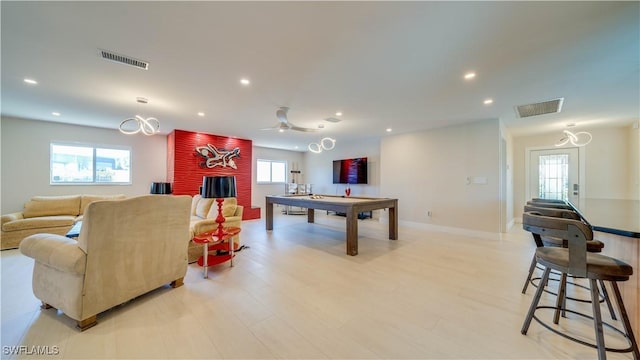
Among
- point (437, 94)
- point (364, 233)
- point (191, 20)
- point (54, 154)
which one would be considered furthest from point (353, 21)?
point (54, 154)

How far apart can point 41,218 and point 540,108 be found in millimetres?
9332

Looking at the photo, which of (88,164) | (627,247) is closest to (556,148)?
(627,247)

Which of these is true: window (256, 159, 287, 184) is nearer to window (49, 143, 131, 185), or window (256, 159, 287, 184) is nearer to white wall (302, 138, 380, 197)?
white wall (302, 138, 380, 197)

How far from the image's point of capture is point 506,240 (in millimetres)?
4574

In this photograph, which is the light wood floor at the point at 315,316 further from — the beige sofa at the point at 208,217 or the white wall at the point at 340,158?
the white wall at the point at 340,158

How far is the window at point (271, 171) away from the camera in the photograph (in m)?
8.67

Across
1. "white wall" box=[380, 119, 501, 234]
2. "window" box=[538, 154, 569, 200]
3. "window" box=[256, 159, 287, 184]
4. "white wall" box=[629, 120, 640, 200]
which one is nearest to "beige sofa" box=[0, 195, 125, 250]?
"window" box=[256, 159, 287, 184]

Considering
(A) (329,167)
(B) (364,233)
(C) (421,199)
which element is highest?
(A) (329,167)

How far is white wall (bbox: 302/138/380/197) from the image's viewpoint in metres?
7.55

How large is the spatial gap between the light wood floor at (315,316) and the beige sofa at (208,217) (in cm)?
45

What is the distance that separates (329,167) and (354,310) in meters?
6.96

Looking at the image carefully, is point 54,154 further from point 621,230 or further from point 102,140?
point 621,230

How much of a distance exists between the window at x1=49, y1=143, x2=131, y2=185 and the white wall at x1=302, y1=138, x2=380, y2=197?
5.87 meters

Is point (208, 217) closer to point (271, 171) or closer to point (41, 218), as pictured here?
point (41, 218)
